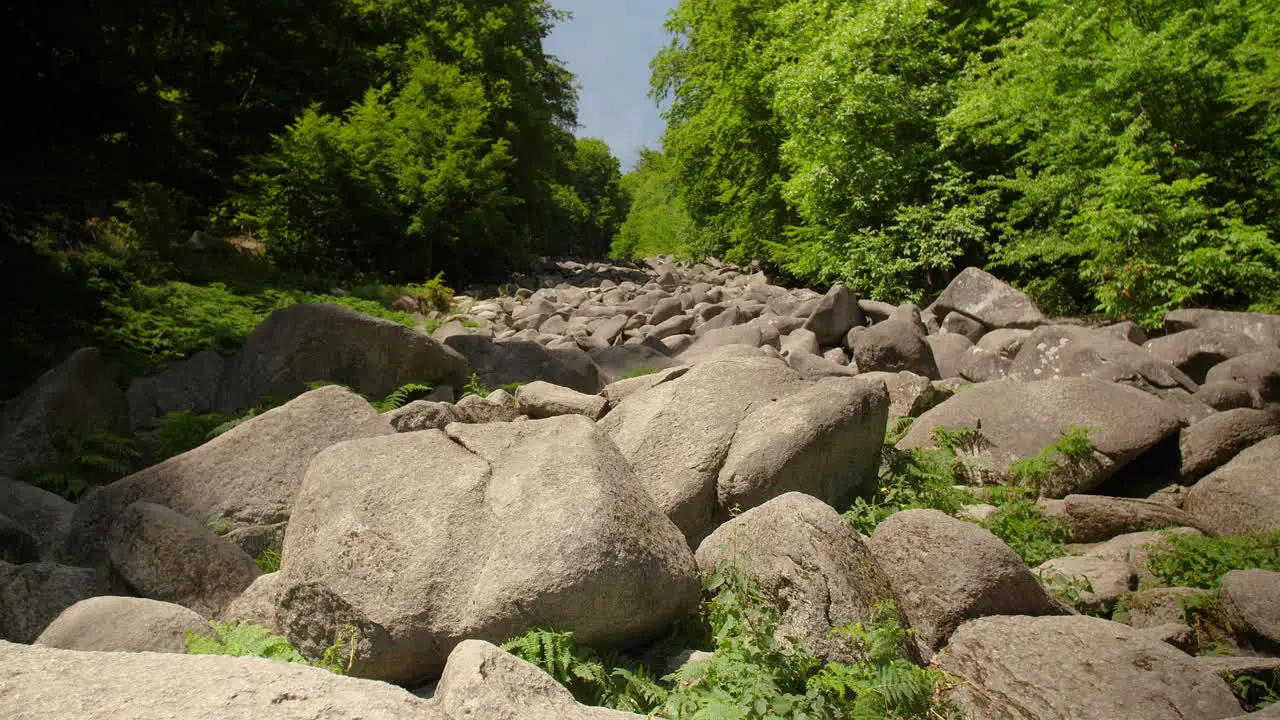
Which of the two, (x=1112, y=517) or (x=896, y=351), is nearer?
(x=1112, y=517)

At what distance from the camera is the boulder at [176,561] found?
12.9ft

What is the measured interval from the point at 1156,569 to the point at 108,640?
521 cm

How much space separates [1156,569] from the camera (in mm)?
4430

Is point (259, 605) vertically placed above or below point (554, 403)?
below

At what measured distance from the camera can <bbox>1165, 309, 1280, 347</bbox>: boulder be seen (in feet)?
27.6

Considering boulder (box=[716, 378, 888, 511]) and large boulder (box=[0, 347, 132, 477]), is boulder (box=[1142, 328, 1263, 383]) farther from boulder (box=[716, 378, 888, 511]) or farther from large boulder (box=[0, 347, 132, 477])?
large boulder (box=[0, 347, 132, 477])

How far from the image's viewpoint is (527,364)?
9484mm

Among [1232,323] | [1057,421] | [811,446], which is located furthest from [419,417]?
[1232,323]

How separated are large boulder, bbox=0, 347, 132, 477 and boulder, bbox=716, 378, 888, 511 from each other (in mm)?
5483

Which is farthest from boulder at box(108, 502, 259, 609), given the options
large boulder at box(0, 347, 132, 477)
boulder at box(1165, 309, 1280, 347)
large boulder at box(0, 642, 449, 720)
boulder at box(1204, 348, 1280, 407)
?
boulder at box(1165, 309, 1280, 347)

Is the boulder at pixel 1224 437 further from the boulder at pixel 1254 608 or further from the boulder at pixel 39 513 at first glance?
the boulder at pixel 39 513

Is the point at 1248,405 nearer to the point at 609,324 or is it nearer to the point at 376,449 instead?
the point at 376,449

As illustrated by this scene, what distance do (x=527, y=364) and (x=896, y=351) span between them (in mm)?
4430

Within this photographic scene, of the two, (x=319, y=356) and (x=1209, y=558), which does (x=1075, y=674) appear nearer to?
Answer: (x=1209, y=558)
